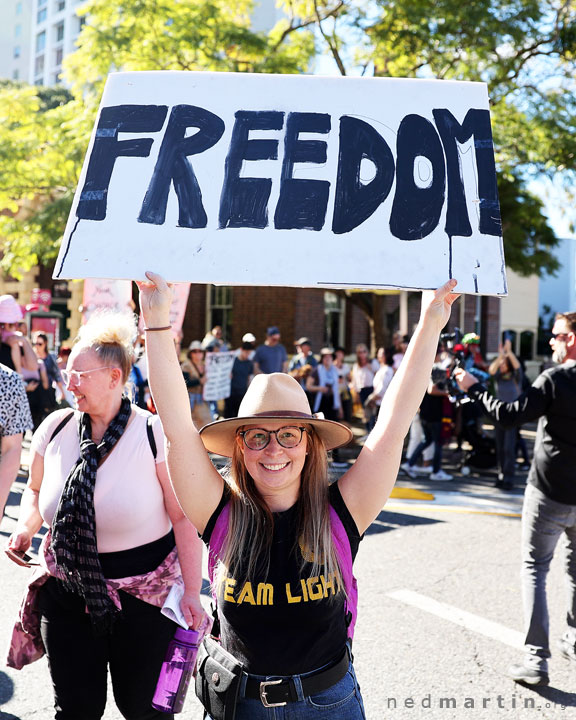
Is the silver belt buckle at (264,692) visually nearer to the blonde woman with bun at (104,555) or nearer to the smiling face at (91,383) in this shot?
the blonde woman with bun at (104,555)

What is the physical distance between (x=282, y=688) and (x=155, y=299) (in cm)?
110

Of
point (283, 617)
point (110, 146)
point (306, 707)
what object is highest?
point (110, 146)

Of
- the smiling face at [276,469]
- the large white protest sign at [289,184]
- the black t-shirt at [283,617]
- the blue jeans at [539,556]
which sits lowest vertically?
the blue jeans at [539,556]

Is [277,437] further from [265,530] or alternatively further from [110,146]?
[110,146]

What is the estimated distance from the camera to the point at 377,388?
38.4 feet

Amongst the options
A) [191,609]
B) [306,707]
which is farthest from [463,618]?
[306,707]

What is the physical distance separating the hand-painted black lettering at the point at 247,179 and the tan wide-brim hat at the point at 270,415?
0.47 meters

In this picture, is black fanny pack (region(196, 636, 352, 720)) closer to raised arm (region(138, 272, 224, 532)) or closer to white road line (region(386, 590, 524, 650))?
raised arm (region(138, 272, 224, 532))

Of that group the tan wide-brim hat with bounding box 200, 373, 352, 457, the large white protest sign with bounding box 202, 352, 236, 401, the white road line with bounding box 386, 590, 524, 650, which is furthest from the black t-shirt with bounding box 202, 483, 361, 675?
the large white protest sign with bounding box 202, 352, 236, 401

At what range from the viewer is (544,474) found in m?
4.05

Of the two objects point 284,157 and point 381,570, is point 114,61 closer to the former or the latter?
point 381,570

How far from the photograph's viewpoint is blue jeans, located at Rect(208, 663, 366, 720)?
6.54 ft

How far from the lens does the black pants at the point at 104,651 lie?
251 centimetres

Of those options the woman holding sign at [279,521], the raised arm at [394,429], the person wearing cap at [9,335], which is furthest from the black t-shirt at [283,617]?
the person wearing cap at [9,335]
